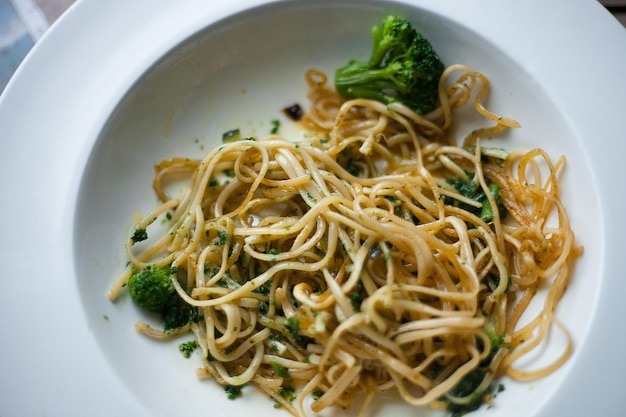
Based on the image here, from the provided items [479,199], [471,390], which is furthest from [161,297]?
[479,199]

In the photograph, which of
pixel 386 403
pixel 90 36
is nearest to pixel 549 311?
pixel 386 403

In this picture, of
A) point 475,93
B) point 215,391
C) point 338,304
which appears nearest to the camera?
point 338,304

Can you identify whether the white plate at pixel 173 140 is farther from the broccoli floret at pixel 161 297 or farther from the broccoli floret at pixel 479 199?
the broccoli floret at pixel 479 199

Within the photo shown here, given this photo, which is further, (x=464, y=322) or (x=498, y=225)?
(x=498, y=225)

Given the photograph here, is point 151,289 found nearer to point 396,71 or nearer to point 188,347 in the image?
point 188,347

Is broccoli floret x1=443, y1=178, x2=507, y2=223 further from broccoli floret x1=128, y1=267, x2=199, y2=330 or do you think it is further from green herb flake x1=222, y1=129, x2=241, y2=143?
broccoli floret x1=128, y1=267, x2=199, y2=330

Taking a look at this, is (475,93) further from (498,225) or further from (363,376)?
(363,376)
